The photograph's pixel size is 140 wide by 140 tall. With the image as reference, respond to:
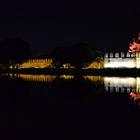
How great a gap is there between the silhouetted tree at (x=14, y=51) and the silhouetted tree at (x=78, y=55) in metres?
8.39

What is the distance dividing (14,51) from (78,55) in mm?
16230

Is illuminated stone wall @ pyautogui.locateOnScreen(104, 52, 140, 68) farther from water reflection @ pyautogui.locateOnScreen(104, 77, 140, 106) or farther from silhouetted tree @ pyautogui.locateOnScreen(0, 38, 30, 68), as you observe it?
water reflection @ pyautogui.locateOnScreen(104, 77, 140, 106)

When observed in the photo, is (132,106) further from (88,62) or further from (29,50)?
(29,50)

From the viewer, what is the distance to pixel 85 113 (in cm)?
1603

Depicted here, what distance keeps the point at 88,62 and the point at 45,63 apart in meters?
36.4

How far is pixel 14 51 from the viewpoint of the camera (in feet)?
303

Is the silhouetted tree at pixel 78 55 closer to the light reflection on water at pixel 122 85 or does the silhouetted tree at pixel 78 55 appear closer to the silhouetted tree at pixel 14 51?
the silhouetted tree at pixel 14 51

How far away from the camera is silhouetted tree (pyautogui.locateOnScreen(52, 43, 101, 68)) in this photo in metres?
83.7

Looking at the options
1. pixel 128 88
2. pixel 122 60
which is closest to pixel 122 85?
pixel 128 88

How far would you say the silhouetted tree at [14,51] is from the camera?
92.5m

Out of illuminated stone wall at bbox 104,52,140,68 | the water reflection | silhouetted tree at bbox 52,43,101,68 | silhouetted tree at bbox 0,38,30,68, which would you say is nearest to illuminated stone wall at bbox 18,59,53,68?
illuminated stone wall at bbox 104,52,140,68

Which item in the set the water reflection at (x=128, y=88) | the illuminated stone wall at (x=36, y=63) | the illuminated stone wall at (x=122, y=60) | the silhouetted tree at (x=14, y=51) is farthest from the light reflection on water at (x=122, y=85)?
the illuminated stone wall at (x=36, y=63)

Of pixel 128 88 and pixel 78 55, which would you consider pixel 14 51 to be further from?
pixel 128 88

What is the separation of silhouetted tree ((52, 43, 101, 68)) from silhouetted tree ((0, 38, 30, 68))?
8.39 m
